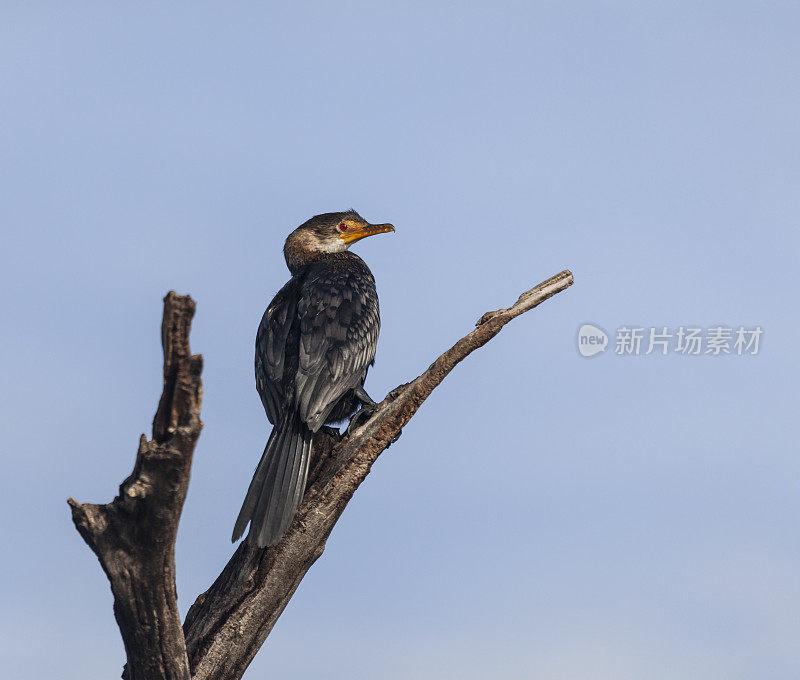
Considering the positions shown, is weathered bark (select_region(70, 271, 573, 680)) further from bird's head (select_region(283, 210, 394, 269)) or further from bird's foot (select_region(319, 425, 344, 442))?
bird's head (select_region(283, 210, 394, 269))

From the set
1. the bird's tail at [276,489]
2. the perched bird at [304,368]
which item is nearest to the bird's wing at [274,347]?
the perched bird at [304,368]

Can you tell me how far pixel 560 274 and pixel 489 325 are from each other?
779 millimetres

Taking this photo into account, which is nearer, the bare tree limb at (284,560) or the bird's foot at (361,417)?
the bare tree limb at (284,560)

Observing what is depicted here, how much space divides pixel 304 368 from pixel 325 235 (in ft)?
6.26

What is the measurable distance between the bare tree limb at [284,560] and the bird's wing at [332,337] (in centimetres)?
29

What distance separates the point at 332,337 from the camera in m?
6.40

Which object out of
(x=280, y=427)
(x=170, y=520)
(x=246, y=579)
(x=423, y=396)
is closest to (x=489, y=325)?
(x=423, y=396)

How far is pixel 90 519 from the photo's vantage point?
4172mm

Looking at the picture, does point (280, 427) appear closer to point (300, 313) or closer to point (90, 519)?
point (300, 313)

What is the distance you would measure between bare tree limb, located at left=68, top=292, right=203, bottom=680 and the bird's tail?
3.20 ft

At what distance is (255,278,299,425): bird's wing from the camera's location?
6.26 m

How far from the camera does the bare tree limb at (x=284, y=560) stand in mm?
5523

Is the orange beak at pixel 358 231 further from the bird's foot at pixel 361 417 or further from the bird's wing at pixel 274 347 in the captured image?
the bird's foot at pixel 361 417

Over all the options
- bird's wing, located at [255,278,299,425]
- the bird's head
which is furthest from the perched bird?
the bird's head
